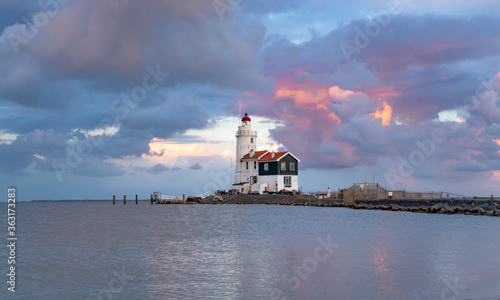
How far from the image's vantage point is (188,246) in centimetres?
2739

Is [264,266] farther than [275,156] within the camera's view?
No

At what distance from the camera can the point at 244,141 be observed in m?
88.1

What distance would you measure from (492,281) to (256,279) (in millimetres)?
8156

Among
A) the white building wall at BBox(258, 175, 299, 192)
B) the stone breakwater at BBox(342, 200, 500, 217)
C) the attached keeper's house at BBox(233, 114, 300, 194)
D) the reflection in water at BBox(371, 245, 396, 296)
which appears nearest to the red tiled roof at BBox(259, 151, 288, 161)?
the attached keeper's house at BBox(233, 114, 300, 194)

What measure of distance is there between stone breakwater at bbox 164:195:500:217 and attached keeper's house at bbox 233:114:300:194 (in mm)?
3221

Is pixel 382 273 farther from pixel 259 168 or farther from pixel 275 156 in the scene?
pixel 259 168

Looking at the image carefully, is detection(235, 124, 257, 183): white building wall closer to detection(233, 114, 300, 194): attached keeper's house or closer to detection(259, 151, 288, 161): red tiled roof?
detection(233, 114, 300, 194): attached keeper's house

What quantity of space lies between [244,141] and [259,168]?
7.28 meters

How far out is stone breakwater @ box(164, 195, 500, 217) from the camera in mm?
54375

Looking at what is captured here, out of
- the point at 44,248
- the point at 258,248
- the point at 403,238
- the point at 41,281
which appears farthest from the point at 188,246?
the point at 403,238

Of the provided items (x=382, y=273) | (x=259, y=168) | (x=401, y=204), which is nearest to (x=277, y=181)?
(x=259, y=168)

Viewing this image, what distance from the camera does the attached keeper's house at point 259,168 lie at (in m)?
81.6

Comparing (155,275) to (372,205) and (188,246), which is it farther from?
(372,205)

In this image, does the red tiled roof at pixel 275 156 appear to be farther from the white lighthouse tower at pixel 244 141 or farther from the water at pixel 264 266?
the water at pixel 264 266
